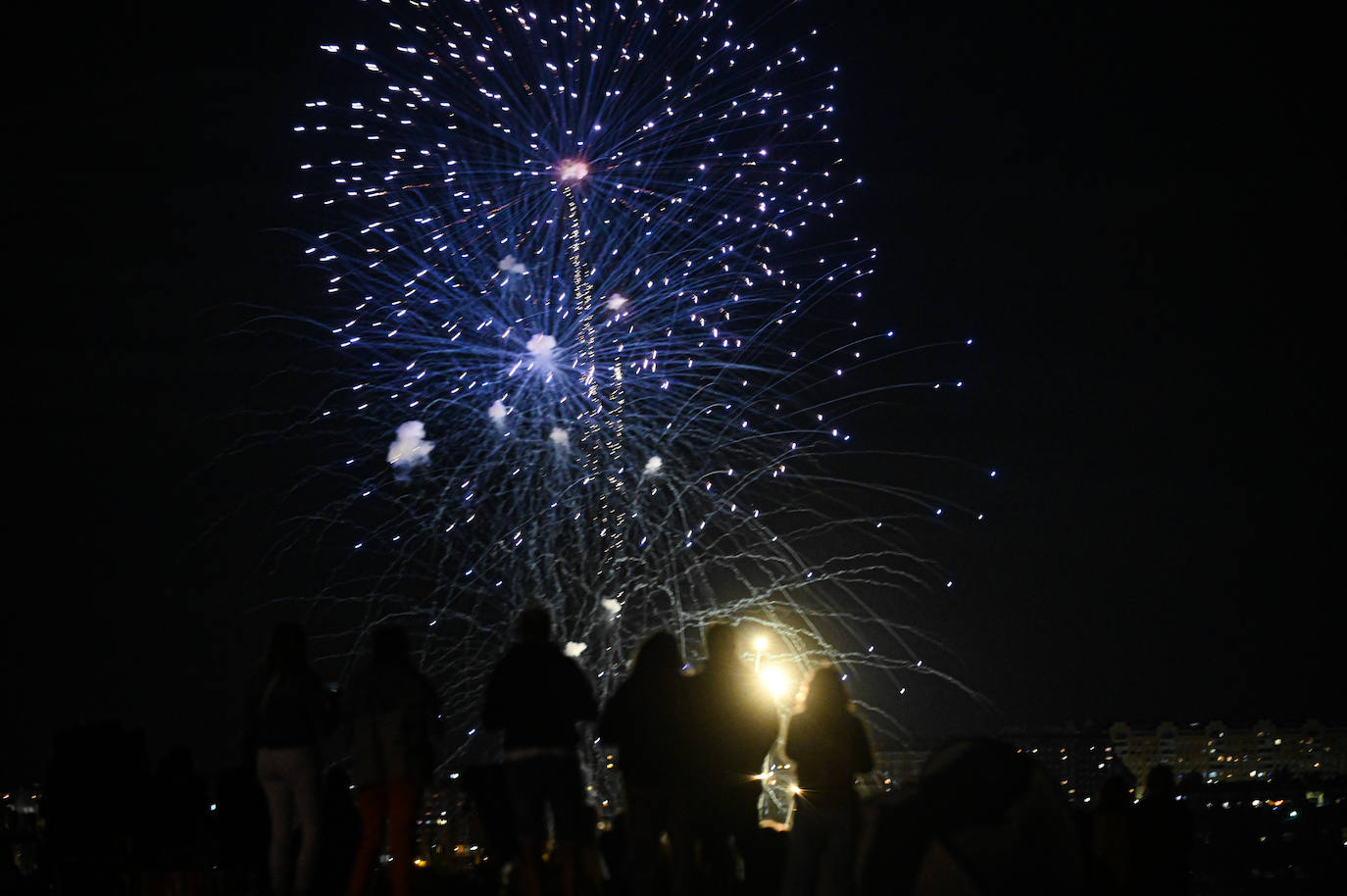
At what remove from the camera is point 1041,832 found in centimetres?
868

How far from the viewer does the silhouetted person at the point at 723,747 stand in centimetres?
895

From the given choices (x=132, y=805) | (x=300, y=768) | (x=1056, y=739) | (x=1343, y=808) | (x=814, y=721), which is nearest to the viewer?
(x=814, y=721)

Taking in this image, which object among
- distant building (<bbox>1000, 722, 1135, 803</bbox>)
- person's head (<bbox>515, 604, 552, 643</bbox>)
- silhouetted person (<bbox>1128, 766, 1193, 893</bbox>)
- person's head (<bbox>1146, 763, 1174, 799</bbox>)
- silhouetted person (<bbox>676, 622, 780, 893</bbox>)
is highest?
distant building (<bbox>1000, 722, 1135, 803</bbox>)

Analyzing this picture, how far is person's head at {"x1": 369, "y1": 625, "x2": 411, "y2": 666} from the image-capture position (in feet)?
29.4

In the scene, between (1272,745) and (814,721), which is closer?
(814,721)

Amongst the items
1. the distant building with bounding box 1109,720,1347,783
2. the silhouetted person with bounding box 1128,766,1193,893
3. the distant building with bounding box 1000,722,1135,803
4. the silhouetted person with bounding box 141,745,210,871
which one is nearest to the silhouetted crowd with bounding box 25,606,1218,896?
the silhouetted person with bounding box 1128,766,1193,893

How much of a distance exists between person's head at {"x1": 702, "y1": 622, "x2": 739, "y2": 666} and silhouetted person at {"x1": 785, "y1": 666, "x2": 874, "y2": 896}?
0.76 metres

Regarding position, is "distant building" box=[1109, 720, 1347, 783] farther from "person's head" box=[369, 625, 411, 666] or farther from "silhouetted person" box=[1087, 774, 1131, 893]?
"person's head" box=[369, 625, 411, 666]

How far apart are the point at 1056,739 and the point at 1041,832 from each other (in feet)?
404

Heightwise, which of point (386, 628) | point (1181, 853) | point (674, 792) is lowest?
point (1181, 853)

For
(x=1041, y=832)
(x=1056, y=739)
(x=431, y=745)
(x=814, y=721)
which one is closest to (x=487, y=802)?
(x=431, y=745)

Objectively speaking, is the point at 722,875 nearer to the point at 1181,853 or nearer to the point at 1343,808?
the point at 1181,853

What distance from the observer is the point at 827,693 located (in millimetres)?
8398

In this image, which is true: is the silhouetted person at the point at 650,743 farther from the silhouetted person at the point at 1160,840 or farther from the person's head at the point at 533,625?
Result: the silhouetted person at the point at 1160,840
